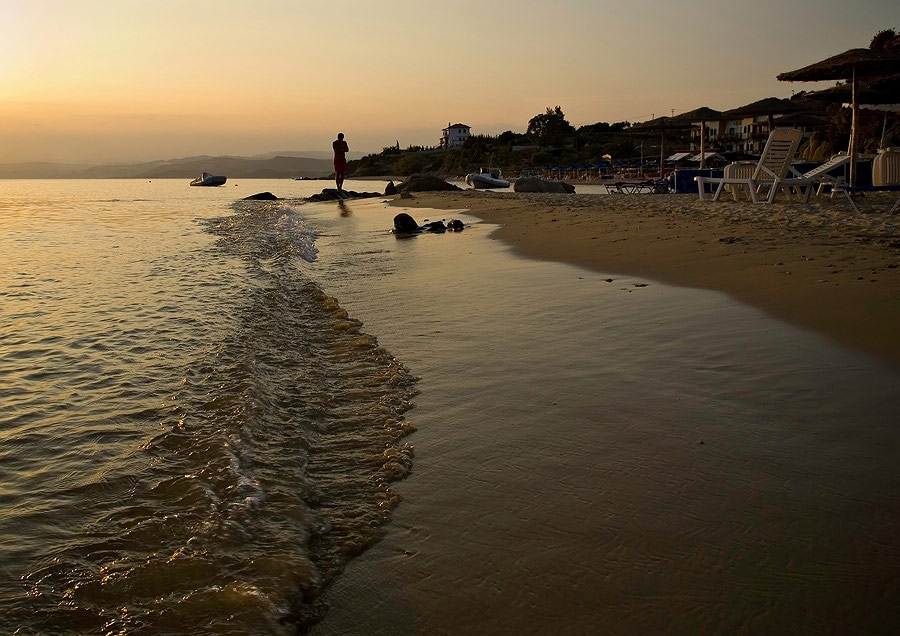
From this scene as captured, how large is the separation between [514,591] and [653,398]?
1892 mm

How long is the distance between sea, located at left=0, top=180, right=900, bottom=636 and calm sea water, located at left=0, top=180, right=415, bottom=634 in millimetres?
15

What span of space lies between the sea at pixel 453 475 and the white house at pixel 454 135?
106967mm

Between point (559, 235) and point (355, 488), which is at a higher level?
point (559, 235)

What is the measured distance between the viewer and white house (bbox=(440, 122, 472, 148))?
111 metres

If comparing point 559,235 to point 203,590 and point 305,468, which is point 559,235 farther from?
point 203,590

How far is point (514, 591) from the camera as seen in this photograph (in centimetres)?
218

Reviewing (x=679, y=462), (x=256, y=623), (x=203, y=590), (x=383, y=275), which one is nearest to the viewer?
(x=256, y=623)

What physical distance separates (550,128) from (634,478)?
82.3 metres

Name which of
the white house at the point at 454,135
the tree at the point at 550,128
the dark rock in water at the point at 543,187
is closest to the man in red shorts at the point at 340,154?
the dark rock in water at the point at 543,187

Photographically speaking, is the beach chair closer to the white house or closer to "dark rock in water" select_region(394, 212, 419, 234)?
"dark rock in water" select_region(394, 212, 419, 234)

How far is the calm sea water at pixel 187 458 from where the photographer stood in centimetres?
227

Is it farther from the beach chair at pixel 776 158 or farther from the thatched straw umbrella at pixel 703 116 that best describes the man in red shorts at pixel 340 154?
the beach chair at pixel 776 158

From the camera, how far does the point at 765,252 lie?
26.2 ft

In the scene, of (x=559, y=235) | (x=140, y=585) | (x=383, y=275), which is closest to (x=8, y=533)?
(x=140, y=585)
